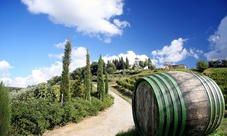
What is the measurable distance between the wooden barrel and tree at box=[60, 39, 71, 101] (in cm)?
1021

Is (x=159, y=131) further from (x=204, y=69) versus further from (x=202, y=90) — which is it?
(x=204, y=69)

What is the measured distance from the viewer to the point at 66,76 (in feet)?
42.9

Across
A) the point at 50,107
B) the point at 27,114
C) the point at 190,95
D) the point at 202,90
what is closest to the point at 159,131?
the point at 190,95

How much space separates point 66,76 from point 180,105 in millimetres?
11470

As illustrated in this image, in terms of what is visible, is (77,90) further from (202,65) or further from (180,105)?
(202,65)

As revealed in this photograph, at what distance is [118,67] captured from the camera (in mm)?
82750

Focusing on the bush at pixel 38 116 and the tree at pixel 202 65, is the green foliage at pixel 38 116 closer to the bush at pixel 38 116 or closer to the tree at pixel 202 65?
the bush at pixel 38 116

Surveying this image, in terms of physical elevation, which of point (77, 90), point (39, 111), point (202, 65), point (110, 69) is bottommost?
point (39, 111)

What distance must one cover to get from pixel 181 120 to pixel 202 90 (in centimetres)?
87

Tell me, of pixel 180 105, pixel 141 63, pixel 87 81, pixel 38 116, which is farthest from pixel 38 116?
pixel 141 63

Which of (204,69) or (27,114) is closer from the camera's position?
(27,114)

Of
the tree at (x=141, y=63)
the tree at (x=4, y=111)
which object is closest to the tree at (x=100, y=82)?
the tree at (x=4, y=111)

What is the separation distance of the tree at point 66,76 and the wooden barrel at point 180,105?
10.2 m

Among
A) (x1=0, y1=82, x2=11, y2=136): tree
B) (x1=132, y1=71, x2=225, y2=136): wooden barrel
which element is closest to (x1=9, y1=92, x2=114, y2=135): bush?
(x1=0, y1=82, x2=11, y2=136): tree
